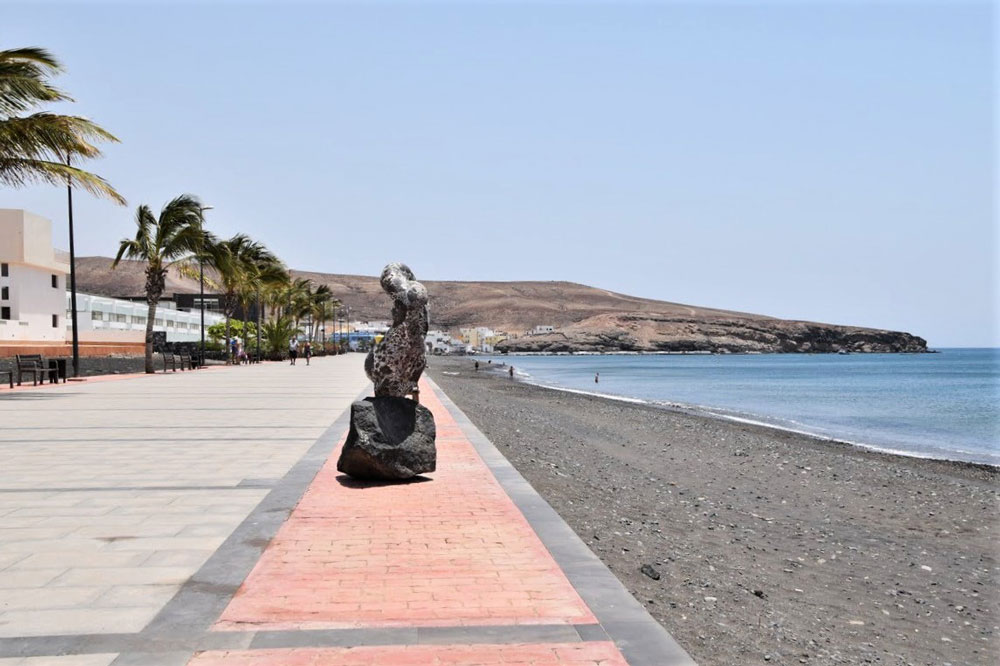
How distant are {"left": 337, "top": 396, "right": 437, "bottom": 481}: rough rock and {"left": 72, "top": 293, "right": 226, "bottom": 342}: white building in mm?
Result: 48429

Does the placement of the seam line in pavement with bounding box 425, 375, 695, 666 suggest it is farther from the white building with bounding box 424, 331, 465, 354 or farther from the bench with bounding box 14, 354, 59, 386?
the white building with bounding box 424, 331, 465, 354

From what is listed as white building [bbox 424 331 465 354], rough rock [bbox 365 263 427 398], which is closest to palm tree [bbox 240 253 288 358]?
rough rock [bbox 365 263 427 398]

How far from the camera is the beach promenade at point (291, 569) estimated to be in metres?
3.62

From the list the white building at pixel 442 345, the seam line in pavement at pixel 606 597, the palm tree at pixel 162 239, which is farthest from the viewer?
the white building at pixel 442 345

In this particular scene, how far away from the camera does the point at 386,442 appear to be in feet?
25.0

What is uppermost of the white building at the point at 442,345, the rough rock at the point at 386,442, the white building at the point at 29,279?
the white building at the point at 29,279

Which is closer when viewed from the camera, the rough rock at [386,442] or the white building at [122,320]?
the rough rock at [386,442]

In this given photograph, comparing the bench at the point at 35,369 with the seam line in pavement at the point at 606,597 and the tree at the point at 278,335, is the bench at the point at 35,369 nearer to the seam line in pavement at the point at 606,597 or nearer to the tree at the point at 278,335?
the seam line in pavement at the point at 606,597

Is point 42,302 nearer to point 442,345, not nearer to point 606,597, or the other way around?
point 606,597

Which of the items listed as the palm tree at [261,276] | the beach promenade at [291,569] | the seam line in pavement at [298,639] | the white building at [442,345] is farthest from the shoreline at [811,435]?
the white building at [442,345]

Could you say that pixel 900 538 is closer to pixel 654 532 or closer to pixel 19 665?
pixel 654 532

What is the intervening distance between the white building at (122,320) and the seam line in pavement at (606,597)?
1995 inches

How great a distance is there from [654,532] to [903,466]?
1016 cm

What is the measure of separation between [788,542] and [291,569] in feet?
16.3
